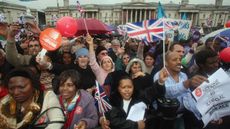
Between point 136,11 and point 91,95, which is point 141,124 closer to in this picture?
point 91,95

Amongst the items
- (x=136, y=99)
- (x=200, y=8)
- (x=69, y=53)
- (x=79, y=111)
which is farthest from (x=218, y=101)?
(x=200, y=8)

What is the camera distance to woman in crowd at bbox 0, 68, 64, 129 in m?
1.96

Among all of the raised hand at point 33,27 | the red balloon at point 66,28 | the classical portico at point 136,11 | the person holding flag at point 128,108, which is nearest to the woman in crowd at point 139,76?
the person holding flag at point 128,108

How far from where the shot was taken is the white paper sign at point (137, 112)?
2.75m

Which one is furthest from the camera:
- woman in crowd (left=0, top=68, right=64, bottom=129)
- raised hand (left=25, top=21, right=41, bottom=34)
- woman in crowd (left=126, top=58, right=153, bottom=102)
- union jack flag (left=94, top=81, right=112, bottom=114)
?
raised hand (left=25, top=21, right=41, bottom=34)

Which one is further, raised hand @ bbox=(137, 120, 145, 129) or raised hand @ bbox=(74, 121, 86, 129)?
raised hand @ bbox=(137, 120, 145, 129)

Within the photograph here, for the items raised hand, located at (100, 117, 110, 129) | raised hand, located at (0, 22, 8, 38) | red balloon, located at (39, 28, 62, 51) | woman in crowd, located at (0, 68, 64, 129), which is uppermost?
raised hand, located at (0, 22, 8, 38)

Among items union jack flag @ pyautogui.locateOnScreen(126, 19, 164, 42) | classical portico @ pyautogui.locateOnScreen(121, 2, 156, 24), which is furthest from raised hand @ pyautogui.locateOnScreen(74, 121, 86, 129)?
classical portico @ pyautogui.locateOnScreen(121, 2, 156, 24)

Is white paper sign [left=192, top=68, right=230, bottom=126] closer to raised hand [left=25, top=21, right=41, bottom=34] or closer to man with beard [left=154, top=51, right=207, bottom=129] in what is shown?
man with beard [left=154, top=51, right=207, bottom=129]

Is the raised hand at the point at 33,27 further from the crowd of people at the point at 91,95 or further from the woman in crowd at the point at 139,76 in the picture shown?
the woman in crowd at the point at 139,76

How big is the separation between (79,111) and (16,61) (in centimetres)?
182

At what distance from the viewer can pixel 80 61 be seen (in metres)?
4.21

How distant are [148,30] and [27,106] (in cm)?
387

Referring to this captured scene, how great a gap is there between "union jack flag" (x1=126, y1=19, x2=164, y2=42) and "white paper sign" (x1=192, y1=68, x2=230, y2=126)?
284cm
